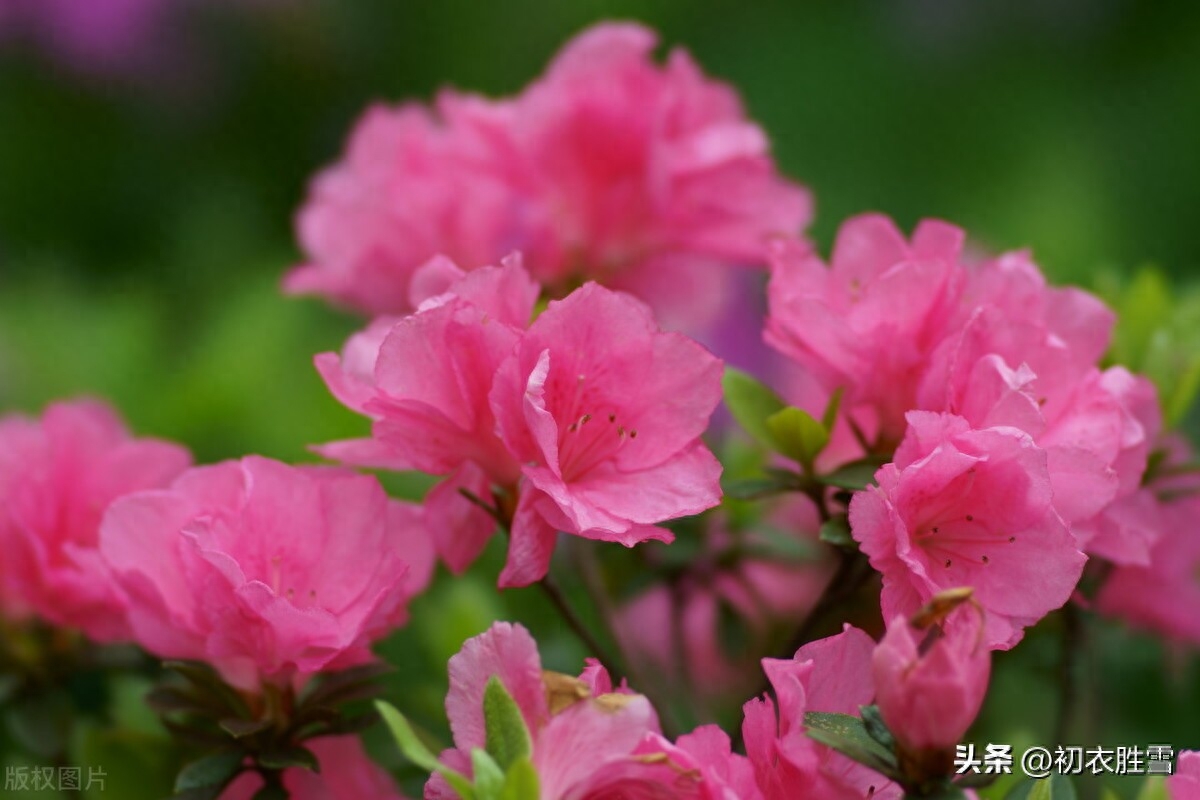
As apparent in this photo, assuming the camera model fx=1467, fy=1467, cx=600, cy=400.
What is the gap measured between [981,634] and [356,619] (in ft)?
0.94

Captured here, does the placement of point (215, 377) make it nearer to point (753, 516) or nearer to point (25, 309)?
point (25, 309)

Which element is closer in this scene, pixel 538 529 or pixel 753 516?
pixel 538 529

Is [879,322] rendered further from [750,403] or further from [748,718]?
[748,718]

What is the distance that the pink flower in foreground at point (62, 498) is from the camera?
2.66 feet

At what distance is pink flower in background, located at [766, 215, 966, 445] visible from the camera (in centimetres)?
72

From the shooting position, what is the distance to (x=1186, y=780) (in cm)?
61

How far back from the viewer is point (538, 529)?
0.66m

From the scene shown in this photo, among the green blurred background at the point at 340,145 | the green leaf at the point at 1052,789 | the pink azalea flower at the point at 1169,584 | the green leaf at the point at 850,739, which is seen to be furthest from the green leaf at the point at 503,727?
the green blurred background at the point at 340,145

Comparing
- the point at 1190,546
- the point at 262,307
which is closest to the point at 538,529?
the point at 1190,546

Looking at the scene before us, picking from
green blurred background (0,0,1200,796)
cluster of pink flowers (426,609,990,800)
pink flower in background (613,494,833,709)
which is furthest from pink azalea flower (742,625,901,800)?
green blurred background (0,0,1200,796)

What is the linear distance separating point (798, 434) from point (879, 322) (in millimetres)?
69

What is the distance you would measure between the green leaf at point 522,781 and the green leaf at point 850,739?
4.5 inches

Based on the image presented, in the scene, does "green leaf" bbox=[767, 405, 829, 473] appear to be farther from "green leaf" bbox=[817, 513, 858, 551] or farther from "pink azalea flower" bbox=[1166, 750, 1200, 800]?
"pink azalea flower" bbox=[1166, 750, 1200, 800]

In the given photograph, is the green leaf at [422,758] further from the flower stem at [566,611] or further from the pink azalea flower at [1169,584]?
the pink azalea flower at [1169,584]
